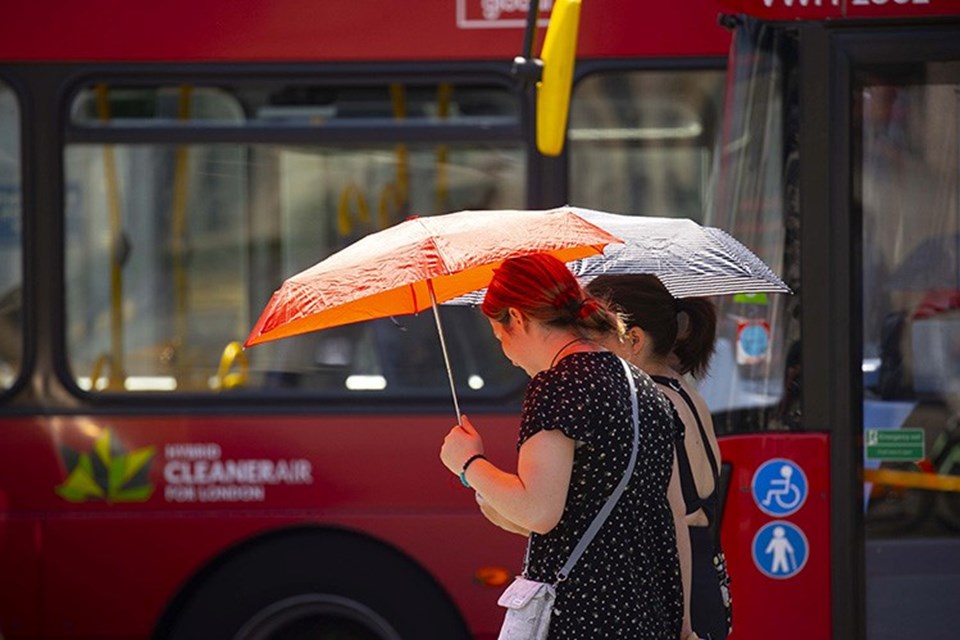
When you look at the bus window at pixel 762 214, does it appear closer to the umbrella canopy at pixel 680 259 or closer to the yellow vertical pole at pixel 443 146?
the umbrella canopy at pixel 680 259

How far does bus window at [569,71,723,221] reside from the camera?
555cm

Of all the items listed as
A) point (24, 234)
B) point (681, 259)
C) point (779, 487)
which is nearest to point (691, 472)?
point (681, 259)

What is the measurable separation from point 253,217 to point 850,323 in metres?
2.21

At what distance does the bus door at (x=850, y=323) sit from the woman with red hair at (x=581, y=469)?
139cm

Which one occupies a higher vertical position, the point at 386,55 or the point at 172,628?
the point at 386,55

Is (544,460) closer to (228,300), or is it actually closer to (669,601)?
(669,601)

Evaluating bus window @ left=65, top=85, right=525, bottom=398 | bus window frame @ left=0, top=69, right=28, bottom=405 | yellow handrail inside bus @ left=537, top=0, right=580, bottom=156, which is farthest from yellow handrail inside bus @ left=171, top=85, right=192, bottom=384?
yellow handrail inside bus @ left=537, top=0, right=580, bottom=156

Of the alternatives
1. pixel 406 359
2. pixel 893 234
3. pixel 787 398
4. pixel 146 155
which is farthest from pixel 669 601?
pixel 146 155

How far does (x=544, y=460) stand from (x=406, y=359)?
8.80ft

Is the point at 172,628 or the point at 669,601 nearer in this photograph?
the point at 669,601

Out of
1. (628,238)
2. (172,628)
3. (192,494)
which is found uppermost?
(628,238)

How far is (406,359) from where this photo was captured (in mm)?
5598

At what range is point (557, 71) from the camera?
424 cm

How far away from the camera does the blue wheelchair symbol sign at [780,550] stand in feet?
14.4
